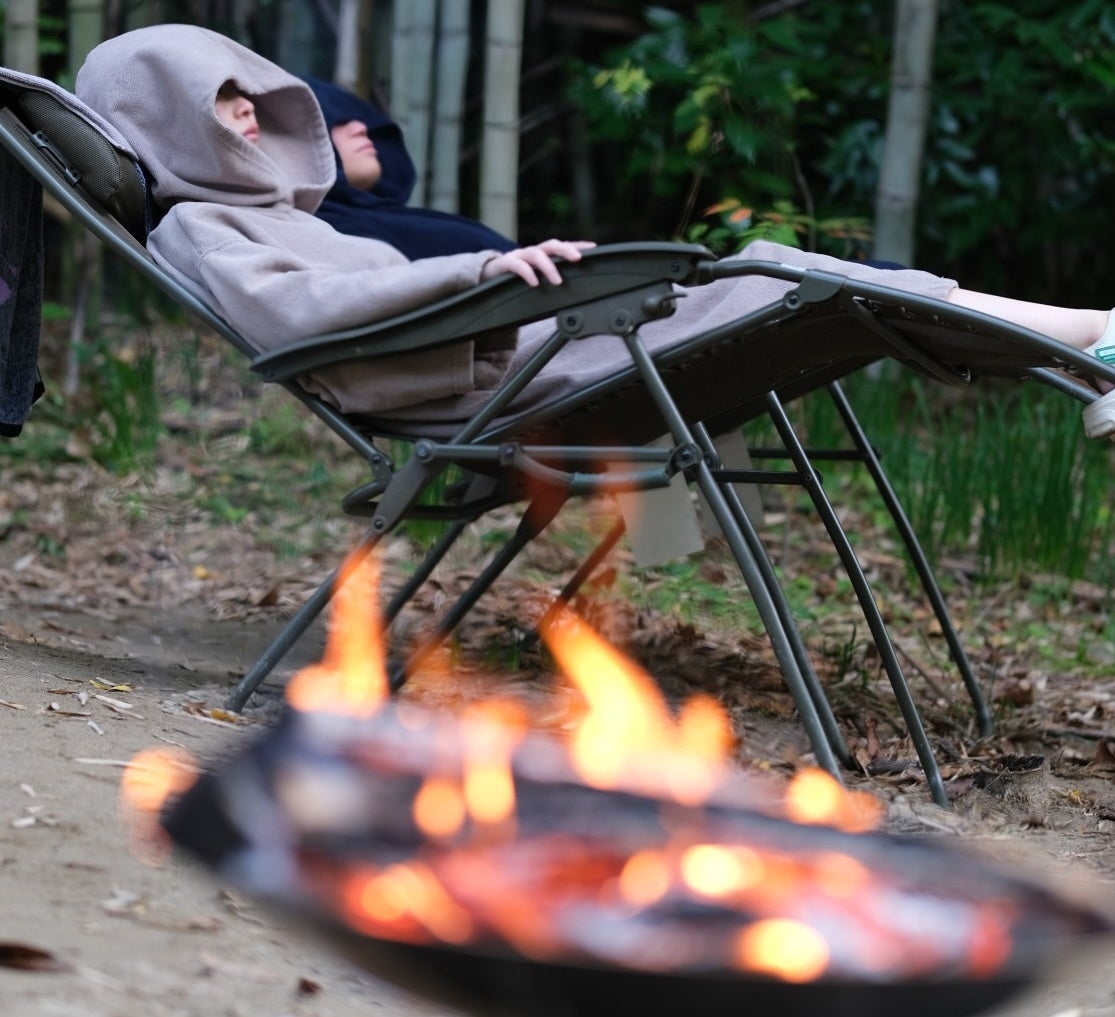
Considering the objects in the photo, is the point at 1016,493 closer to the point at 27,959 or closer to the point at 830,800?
the point at 830,800

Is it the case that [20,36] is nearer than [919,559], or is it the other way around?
[919,559]

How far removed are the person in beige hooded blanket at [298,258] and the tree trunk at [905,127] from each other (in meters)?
2.43

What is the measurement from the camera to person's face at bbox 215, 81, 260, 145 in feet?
8.81

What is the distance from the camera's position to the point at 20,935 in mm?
1290

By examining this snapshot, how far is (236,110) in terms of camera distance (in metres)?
2.71

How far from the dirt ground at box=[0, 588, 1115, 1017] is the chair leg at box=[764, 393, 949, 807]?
7 centimetres

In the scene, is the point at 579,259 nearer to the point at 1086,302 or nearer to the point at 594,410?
the point at 594,410

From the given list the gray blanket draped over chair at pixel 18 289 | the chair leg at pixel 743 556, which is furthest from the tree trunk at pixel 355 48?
the chair leg at pixel 743 556

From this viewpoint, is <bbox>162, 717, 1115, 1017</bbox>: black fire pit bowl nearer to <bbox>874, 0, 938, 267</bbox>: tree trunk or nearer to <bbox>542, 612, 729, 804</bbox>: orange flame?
<bbox>542, 612, 729, 804</bbox>: orange flame

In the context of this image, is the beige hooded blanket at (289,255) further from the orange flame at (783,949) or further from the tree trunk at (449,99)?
the tree trunk at (449,99)

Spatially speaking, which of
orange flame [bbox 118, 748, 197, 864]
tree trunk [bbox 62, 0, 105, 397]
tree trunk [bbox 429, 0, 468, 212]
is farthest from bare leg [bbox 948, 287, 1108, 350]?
tree trunk [bbox 62, 0, 105, 397]

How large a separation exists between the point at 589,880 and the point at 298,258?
1486 millimetres

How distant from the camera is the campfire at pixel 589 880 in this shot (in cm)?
96

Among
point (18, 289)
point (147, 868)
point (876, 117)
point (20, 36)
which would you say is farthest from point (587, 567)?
point (876, 117)
